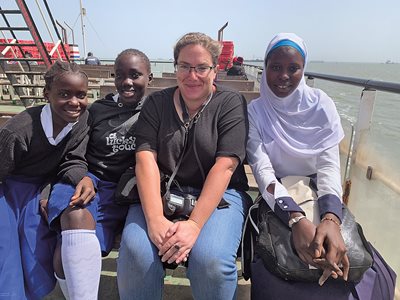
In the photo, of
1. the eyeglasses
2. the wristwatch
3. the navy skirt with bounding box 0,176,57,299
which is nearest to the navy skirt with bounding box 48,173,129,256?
the navy skirt with bounding box 0,176,57,299

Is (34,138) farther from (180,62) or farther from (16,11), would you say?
(16,11)

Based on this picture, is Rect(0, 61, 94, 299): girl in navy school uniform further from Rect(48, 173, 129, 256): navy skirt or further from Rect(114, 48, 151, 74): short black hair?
Rect(114, 48, 151, 74): short black hair

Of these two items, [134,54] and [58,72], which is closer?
[58,72]

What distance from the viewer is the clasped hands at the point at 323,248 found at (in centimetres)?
146

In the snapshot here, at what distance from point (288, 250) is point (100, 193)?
1.17 metres

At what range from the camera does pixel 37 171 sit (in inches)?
77.6

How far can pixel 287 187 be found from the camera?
189 centimetres

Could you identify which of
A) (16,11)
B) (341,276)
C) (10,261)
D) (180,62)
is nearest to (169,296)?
(10,261)

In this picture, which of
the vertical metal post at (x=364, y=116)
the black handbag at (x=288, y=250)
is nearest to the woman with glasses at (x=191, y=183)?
the black handbag at (x=288, y=250)

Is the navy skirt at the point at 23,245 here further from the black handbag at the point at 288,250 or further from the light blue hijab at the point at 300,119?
the light blue hijab at the point at 300,119

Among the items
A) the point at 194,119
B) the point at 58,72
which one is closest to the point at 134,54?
the point at 58,72

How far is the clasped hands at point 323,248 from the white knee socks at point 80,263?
1.03 metres

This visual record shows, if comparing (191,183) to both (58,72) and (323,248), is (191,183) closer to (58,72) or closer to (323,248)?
(323,248)

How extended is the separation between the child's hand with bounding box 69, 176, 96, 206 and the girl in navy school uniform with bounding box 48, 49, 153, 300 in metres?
0.04
